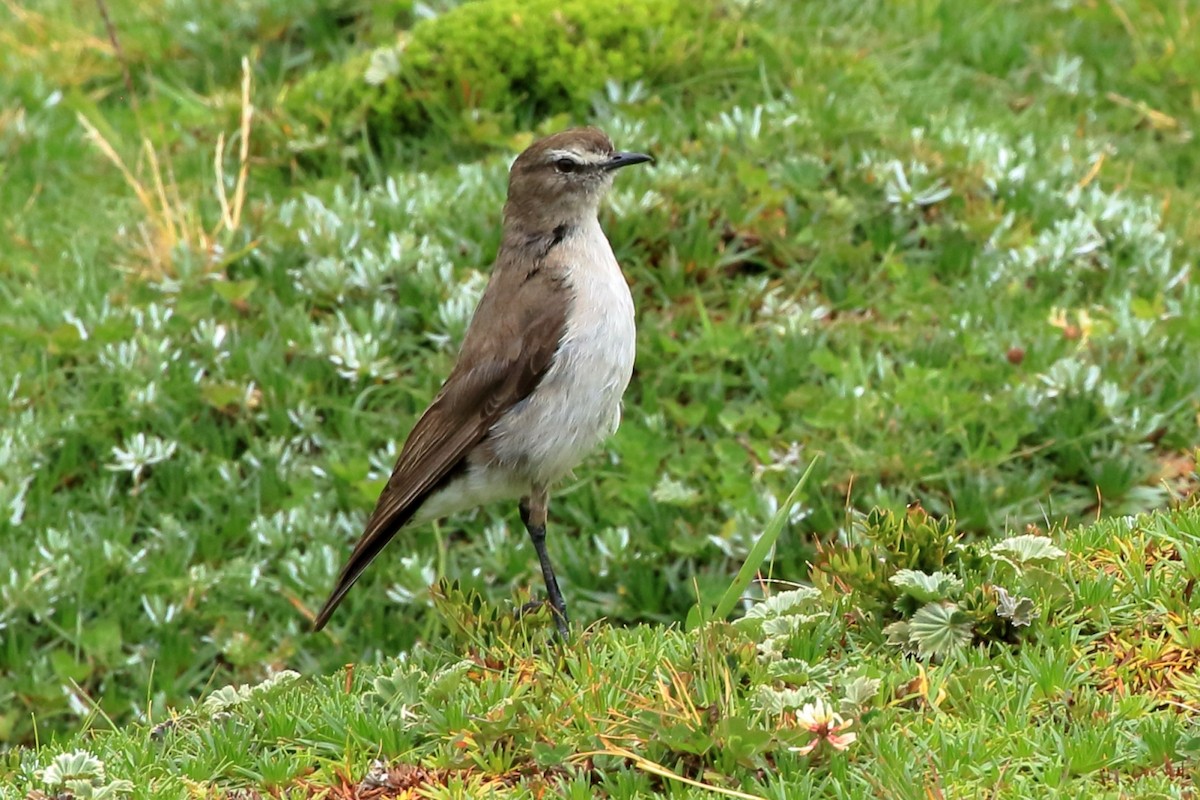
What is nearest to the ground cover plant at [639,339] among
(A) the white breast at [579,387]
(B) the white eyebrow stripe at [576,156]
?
(A) the white breast at [579,387]

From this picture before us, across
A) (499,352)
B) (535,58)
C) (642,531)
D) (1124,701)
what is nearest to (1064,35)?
(535,58)

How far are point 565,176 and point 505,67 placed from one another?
3.86 meters

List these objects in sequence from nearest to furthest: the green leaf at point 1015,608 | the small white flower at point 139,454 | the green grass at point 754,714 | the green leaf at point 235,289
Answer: the green grass at point 754,714 → the green leaf at point 1015,608 → the small white flower at point 139,454 → the green leaf at point 235,289

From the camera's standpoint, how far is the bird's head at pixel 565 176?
23.5 feet

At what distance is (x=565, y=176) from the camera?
23.6 feet

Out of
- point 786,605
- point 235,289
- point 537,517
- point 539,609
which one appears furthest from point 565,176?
point 235,289

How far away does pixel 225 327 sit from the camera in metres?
9.36

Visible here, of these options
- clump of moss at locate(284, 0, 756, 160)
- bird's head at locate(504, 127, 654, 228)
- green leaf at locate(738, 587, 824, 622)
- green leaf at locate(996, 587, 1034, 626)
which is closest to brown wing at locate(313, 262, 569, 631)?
bird's head at locate(504, 127, 654, 228)

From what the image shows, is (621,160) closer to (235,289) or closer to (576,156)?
(576,156)

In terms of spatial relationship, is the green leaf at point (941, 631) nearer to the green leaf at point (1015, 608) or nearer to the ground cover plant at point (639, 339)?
the green leaf at point (1015, 608)

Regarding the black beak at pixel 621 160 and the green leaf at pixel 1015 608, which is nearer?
the green leaf at pixel 1015 608

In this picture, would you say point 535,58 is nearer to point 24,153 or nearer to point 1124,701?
point 24,153

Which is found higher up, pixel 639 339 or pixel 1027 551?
pixel 1027 551

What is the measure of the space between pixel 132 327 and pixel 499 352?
332cm
